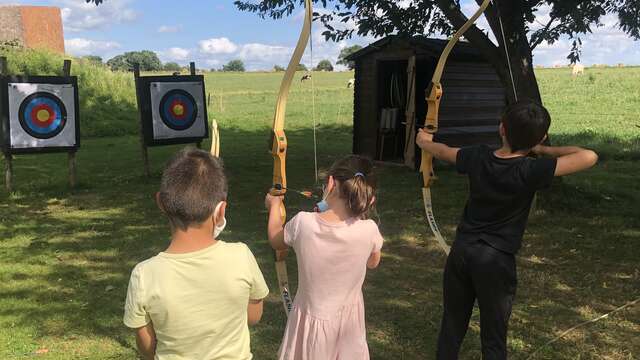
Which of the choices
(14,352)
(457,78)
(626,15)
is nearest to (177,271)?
(14,352)

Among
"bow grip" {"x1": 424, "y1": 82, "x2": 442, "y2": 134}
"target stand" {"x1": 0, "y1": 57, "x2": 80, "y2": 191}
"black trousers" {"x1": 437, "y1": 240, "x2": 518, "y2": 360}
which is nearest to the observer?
"black trousers" {"x1": 437, "y1": 240, "x2": 518, "y2": 360}

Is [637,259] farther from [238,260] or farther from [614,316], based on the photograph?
[238,260]

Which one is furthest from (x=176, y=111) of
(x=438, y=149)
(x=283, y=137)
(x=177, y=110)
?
(x=438, y=149)

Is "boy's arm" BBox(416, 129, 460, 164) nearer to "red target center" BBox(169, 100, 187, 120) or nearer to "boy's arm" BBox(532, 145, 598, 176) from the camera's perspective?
"boy's arm" BBox(532, 145, 598, 176)

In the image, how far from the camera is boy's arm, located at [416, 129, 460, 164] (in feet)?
7.43

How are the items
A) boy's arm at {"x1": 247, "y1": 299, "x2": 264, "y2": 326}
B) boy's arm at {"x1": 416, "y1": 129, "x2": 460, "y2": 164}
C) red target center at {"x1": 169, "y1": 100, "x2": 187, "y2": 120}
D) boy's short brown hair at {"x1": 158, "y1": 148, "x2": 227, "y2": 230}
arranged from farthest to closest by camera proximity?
red target center at {"x1": 169, "y1": 100, "x2": 187, "y2": 120} → boy's arm at {"x1": 416, "y1": 129, "x2": 460, "y2": 164} → boy's arm at {"x1": 247, "y1": 299, "x2": 264, "y2": 326} → boy's short brown hair at {"x1": 158, "y1": 148, "x2": 227, "y2": 230}

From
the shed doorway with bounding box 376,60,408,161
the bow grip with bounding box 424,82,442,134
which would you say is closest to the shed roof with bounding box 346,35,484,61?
the shed doorway with bounding box 376,60,408,161

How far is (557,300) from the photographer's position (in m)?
3.63

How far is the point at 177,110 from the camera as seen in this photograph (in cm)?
838

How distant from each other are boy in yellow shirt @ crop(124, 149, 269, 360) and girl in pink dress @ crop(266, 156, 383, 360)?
14.3 inches

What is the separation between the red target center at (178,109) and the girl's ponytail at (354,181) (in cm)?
692

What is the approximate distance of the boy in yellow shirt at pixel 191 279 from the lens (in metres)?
1.41

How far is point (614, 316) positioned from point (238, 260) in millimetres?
2810

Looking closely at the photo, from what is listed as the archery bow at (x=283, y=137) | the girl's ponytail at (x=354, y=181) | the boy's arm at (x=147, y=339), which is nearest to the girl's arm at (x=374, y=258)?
the girl's ponytail at (x=354, y=181)
